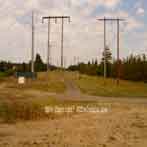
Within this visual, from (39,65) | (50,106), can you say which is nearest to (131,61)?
(39,65)

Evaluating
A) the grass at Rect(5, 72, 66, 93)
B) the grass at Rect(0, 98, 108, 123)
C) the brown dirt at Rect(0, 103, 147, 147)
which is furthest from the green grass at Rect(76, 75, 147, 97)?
the brown dirt at Rect(0, 103, 147, 147)

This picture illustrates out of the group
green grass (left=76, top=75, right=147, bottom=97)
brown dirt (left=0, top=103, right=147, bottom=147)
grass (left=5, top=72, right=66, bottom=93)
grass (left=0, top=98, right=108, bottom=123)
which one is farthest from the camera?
grass (left=5, top=72, right=66, bottom=93)

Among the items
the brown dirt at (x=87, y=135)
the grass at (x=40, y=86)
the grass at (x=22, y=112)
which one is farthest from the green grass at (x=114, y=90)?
the brown dirt at (x=87, y=135)

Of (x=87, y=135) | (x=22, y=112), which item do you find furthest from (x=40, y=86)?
(x=87, y=135)

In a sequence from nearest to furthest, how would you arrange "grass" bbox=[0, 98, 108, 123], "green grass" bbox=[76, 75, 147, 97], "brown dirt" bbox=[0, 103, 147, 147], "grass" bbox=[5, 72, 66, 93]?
"brown dirt" bbox=[0, 103, 147, 147], "grass" bbox=[0, 98, 108, 123], "green grass" bbox=[76, 75, 147, 97], "grass" bbox=[5, 72, 66, 93]

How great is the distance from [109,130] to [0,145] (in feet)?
14.6

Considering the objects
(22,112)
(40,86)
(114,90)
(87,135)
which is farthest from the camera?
(40,86)

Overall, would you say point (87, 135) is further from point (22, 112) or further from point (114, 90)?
point (114, 90)

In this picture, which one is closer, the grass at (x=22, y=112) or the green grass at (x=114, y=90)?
the grass at (x=22, y=112)

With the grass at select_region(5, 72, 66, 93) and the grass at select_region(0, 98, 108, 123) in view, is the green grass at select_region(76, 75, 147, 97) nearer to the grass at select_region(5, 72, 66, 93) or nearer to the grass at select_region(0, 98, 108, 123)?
the grass at select_region(5, 72, 66, 93)

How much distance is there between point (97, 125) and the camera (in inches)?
533

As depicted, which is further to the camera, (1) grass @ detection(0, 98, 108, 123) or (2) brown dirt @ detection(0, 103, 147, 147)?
(1) grass @ detection(0, 98, 108, 123)

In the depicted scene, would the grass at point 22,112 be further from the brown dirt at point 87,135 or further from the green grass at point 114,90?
the green grass at point 114,90

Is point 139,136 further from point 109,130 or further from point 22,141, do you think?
point 22,141
